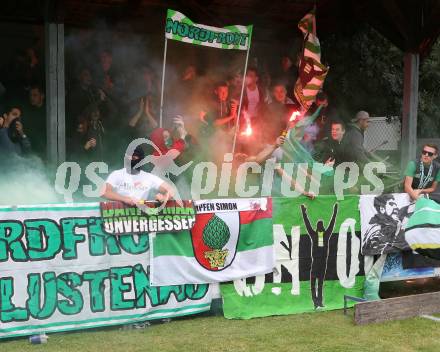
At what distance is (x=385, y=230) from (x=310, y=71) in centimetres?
392

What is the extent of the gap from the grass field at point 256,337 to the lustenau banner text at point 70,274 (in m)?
0.15

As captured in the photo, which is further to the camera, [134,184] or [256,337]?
[134,184]

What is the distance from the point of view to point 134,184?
5516 mm

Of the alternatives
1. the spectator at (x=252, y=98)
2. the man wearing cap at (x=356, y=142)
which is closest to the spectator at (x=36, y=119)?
the spectator at (x=252, y=98)

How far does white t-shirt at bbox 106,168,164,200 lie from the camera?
215 inches

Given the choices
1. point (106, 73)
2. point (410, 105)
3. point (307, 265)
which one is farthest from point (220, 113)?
point (307, 265)

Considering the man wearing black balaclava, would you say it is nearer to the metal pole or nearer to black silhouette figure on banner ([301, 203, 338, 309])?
black silhouette figure on banner ([301, 203, 338, 309])

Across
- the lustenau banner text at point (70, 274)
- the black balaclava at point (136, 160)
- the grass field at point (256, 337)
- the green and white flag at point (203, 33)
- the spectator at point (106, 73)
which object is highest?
the green and white flag at point (203, 33)

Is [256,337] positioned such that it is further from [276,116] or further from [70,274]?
[276,116]

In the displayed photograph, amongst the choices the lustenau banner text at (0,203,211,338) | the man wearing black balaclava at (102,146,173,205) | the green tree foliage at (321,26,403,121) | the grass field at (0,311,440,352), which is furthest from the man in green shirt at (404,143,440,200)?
the green tree foliage at (321,26,403,121)

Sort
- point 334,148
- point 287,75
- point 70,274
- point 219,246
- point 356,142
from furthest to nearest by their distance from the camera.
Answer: point 287,75
point 356,142
point 334,148
point 219,246
point 70,274

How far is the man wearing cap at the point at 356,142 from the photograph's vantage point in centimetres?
782

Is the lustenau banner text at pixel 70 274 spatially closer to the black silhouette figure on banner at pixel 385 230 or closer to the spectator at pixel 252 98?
the black silhouette figure on banner at pixel 385 230

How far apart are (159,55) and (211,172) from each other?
119 inches
